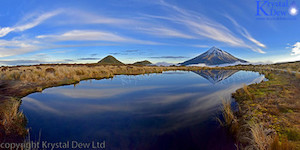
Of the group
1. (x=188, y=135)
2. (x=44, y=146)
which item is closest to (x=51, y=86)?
(x=44, y=146)

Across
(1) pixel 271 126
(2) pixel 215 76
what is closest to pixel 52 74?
(1) pixel 271 126

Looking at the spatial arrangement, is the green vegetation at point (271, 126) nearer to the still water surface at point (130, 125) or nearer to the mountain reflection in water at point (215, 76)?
the still water surface at point (130, 125)

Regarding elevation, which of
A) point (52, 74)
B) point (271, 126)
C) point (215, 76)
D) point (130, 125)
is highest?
point (52, 74)

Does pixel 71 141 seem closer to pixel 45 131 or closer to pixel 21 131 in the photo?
pixel 45 131

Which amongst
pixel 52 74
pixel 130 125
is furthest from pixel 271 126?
pixel 52 74

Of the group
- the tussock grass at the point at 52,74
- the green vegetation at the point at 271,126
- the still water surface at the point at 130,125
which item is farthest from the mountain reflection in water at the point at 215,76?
the tussock grass at the point at 52,74

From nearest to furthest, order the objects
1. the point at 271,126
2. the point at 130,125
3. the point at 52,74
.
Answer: the point at 271,126, the point at 130,125, the point at 52,74

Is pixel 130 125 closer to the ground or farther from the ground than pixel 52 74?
closer to the ground

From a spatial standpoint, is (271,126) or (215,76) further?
(215,76)

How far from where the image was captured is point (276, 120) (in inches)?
176

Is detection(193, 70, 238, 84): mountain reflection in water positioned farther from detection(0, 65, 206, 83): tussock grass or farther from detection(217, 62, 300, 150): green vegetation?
detection(0, 65, 206, 83): tussock grass

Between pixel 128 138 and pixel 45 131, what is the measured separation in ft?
9.65

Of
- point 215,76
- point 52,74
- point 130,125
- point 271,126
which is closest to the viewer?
point 271,126

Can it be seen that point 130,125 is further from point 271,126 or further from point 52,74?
point 52,74
